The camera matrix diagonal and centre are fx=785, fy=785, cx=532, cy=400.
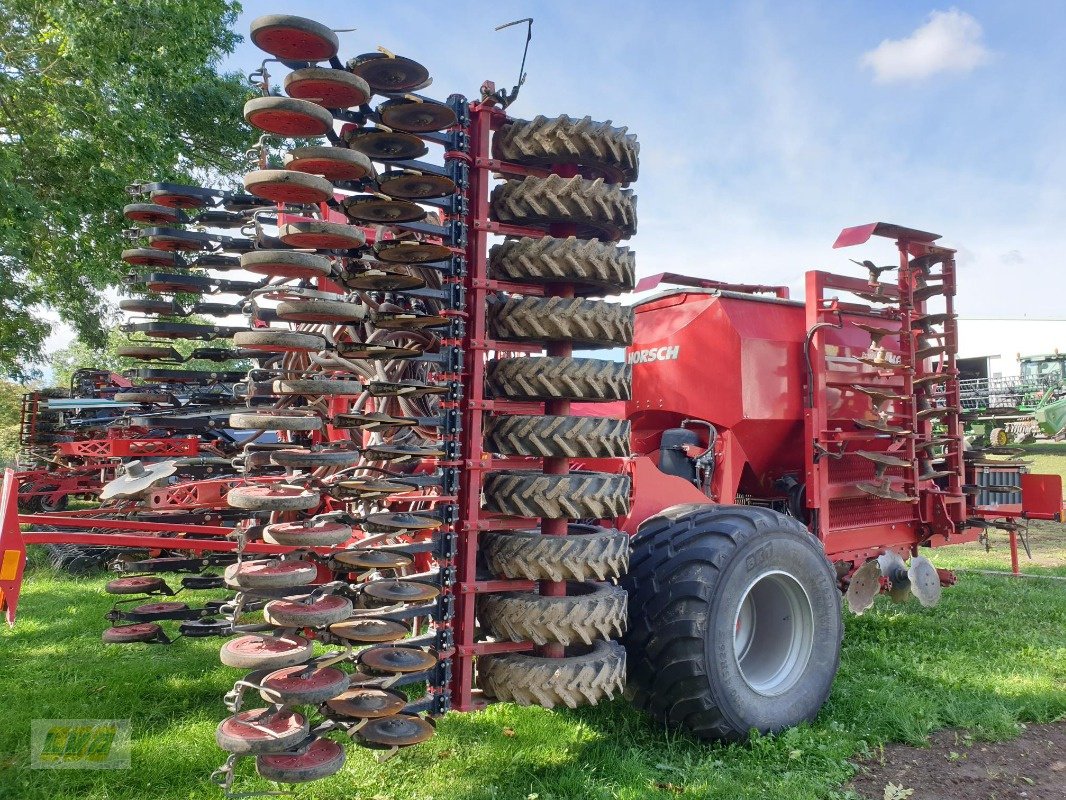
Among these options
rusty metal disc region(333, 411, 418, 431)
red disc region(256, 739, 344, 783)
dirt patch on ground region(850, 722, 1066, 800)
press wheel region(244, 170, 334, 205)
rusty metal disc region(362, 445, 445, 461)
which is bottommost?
dirt patch on ground region(850, 722, 1066, 800)

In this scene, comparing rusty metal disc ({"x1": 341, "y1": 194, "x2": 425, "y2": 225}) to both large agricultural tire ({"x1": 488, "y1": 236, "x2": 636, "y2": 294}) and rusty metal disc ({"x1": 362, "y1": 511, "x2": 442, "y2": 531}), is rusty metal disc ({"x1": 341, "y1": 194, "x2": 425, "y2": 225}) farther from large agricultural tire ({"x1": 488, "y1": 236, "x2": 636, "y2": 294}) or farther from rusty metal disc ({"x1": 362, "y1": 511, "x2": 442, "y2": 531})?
rusty metal disc ({"x1": 362, "y1": 511, "x2": 442, "y2": 531})

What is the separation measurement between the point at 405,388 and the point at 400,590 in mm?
849

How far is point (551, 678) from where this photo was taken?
3252 mm

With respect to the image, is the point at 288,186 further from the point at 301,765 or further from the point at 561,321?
the point at 301,765

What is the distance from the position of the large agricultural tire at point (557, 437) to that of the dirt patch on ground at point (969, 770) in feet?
6.45

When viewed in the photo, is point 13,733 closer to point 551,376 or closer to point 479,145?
point 551,376

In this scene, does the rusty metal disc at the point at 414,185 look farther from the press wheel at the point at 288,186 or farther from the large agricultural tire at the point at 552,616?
the large agricultural tire at the point at 552,616

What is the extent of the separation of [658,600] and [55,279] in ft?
37.9

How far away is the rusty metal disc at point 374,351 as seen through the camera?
10.7 ft

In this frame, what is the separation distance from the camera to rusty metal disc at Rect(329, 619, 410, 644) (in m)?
3.11

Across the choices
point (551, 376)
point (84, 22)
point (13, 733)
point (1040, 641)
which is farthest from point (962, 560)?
point (84, 22)

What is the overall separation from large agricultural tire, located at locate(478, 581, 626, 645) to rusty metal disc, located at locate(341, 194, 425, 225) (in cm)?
170

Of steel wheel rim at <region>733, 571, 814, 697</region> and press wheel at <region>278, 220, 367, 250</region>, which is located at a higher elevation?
press wheel at <region>278, 220, 367, 250</region>

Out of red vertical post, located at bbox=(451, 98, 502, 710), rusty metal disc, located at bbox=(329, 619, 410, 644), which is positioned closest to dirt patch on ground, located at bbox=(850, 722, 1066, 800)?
red vertical post, located at bbox=(451, 98, 502, 710)
